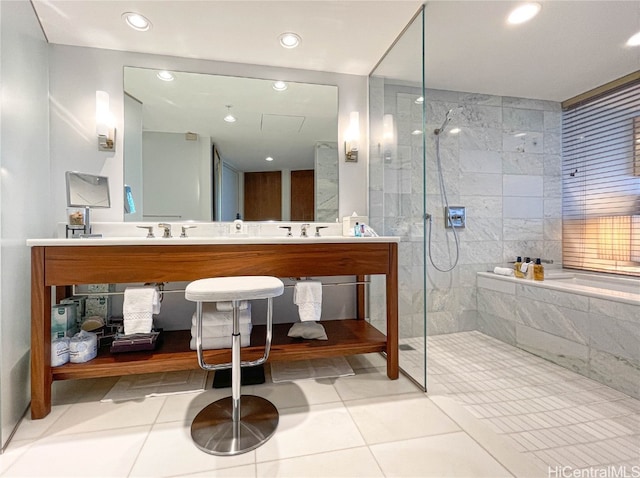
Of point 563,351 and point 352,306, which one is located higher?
point 352,306

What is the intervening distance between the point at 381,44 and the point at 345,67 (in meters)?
0.35

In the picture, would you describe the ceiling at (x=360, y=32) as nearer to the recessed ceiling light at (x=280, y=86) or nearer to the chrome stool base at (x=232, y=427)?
the recessed ceiling light at (x=280, y=86)

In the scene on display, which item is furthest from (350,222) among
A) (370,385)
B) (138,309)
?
(138,309)

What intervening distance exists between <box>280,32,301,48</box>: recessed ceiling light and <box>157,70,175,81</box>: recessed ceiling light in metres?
0.80

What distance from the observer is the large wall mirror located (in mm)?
2006

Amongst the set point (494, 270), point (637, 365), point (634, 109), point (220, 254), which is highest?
point (634, 109)

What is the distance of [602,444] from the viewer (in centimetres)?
123

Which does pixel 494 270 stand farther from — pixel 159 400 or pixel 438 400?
pixel 159 400

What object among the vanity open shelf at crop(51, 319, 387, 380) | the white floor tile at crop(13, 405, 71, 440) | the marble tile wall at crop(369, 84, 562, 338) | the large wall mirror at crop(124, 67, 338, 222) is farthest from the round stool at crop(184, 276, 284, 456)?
the marble tile wall at crop(369, 84, 562, 338)

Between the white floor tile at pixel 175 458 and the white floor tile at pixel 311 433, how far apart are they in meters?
0.11

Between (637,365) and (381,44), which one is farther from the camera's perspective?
(381,44)

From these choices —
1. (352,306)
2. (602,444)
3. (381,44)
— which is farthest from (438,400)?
(381,44)

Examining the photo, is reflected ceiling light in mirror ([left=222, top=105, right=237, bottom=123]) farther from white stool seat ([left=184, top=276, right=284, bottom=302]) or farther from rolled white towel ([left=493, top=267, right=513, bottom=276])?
rolled white towel ([left=493, top=267, right=513, bottom=276])

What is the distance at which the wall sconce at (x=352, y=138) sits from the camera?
7.41ft
